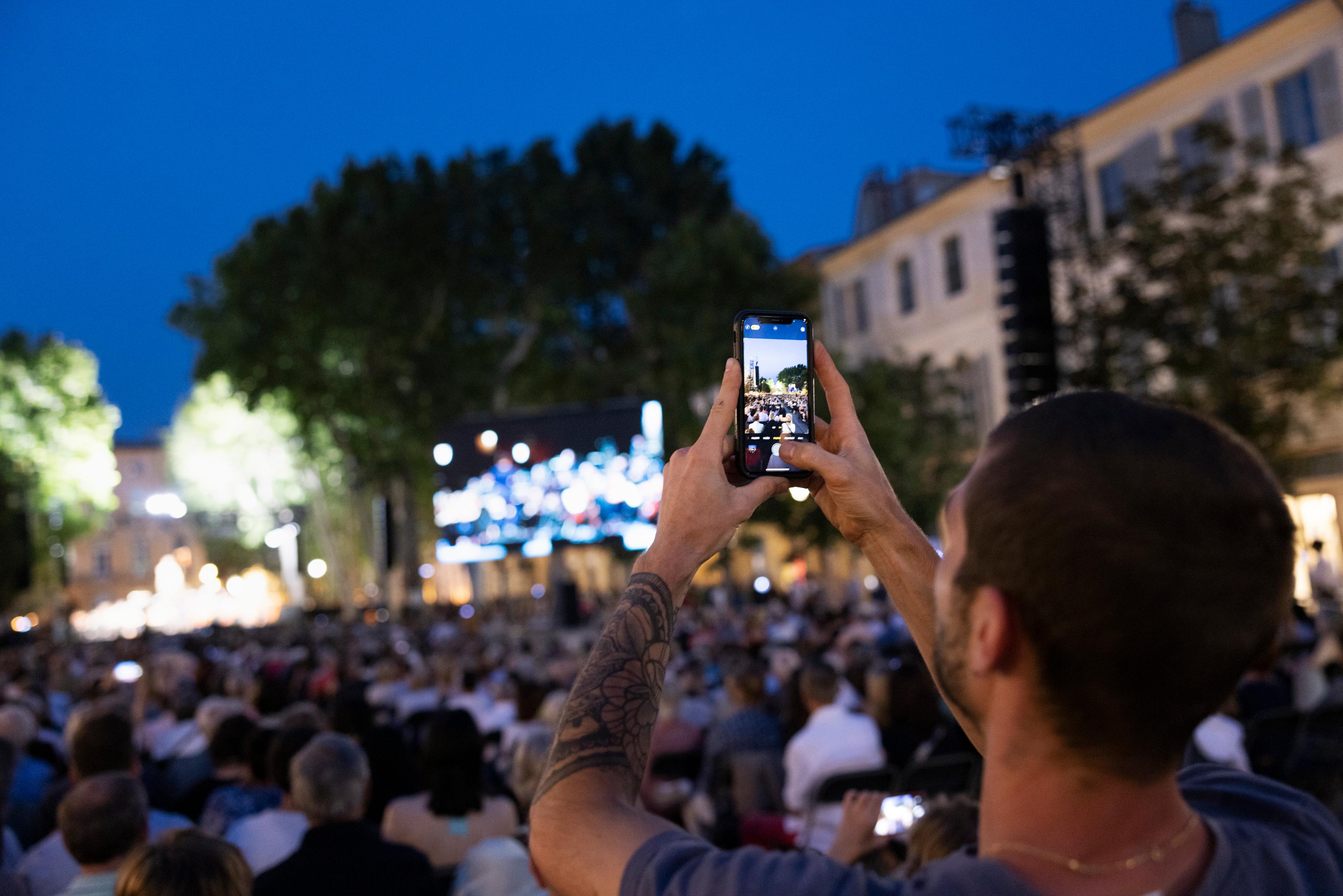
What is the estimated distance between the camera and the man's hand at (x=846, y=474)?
1.63 meters

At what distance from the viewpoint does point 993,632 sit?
114 cm

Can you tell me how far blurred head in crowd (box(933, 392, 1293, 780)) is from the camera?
1092 millimetres

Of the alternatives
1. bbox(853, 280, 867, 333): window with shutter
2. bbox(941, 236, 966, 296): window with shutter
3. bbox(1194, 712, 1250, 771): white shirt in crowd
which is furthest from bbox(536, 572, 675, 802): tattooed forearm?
bbox(853, 280, 867, 333): window with shutter

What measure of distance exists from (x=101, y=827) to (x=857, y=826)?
222cm

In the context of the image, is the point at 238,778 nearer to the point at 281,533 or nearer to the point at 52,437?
the point at 281,533

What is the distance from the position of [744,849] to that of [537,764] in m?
3.74

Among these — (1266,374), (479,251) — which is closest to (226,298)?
(479,251)

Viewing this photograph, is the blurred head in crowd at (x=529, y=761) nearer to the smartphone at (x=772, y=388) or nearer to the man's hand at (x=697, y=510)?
the smartphone at (x=772, y=388)

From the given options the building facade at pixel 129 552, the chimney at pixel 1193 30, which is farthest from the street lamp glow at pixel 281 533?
the building facade at pixel 129 552

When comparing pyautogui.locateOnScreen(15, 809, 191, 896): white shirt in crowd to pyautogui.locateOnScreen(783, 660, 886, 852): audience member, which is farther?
pyautogui.locateOnScreen(783, 660, 886, 852): audience member

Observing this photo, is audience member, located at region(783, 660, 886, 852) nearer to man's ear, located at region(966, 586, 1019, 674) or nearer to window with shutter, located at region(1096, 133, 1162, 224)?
man's ear, located at region(966, 586, 1019, 674)

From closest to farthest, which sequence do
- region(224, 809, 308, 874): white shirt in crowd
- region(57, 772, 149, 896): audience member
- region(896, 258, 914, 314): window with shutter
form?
region(57, 772, 149, 896): audience member → region(224, 809, 308, 874): white shirt in crowd → region(896, 258, 914, 314): window with shutter

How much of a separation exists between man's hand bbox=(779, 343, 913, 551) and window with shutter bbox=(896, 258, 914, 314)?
32.4 m

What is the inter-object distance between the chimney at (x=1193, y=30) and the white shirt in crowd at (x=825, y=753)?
80.8ft
